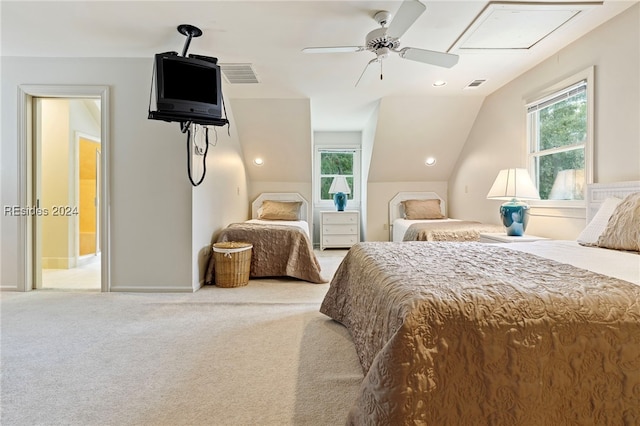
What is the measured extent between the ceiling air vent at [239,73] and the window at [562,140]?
310 cm

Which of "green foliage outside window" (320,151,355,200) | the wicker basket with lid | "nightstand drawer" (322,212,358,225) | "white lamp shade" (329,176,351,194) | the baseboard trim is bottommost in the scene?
the baseboard trim

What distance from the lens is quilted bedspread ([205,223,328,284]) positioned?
3.80m

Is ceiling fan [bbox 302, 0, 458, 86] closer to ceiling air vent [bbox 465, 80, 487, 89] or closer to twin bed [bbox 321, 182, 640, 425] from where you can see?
ceiling air vent [bbox 465, 80, 487, 89]

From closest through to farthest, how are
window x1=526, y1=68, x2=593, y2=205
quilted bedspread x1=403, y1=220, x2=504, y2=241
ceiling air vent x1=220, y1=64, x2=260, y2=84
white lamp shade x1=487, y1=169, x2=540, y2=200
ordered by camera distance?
1. window x1=526, y1=68, x2=593, y2=205
2. white lamp shade x1=487, y1=169, x2=540, y2=200
3. ceiling air vent x1=220, y1=64, x2=260, y2=84
4. quilted bedspread x1=403, y1=220, x2=504, y2=241

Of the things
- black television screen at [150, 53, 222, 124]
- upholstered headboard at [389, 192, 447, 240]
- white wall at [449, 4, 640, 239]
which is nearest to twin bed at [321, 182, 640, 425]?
white wall at [449, 4, 640, 239]

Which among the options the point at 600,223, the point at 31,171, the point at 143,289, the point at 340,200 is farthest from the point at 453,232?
the point at 31,171

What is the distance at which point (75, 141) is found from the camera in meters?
4.55

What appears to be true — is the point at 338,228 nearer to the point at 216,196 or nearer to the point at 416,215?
the point at 416,215

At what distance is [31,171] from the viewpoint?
10.9 ft

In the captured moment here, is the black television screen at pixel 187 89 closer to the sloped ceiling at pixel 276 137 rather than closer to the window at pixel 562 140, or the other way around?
the sloped ceiling at pixel 276 137

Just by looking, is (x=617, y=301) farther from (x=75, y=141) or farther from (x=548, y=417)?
(x=75, y=141)

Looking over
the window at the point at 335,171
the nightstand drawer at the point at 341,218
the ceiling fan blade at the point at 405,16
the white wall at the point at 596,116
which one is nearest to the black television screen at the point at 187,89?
the ceiling fan blade at the point at 405,16

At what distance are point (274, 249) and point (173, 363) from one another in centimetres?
208

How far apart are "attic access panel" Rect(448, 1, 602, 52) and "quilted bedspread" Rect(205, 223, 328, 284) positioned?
8.37ft
